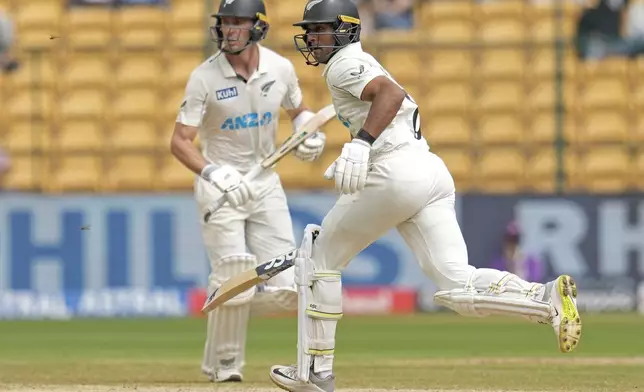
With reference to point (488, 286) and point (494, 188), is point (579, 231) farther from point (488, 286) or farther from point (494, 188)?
point (488, 286)

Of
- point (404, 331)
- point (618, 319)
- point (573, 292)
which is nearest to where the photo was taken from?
point (573, 292)

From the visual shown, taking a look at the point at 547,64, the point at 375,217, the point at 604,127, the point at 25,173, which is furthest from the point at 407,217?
the point at 25,173

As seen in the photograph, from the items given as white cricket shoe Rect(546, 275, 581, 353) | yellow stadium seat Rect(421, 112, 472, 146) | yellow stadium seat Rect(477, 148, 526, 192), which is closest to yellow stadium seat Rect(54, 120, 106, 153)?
yellow stadium seat Rect(421, 112, 472, 146)

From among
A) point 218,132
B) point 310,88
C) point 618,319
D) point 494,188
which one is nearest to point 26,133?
point 310,88

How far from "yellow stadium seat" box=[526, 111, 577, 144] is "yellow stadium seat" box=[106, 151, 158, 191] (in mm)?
4057

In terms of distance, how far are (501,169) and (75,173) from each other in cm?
456

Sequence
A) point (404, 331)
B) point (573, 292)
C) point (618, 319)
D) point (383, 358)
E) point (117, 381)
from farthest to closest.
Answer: point (618, 319), point (404, 331), point (383, 358), point (117, 381), point (573, 292)

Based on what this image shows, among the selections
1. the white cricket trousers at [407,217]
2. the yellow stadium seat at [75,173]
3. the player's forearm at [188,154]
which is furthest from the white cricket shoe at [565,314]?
the yellow stadium seat at [75,173]

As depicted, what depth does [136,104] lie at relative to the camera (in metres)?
15.7

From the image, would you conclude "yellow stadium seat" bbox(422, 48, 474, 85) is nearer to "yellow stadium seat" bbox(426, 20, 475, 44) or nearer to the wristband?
"yellow stadium seat" bbox(426, 20, 475, 44)

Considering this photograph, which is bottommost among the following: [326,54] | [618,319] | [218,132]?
[618,319]

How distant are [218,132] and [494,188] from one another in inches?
297

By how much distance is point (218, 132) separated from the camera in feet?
26.2

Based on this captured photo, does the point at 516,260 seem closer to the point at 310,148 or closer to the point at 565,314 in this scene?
the point at 310,148
